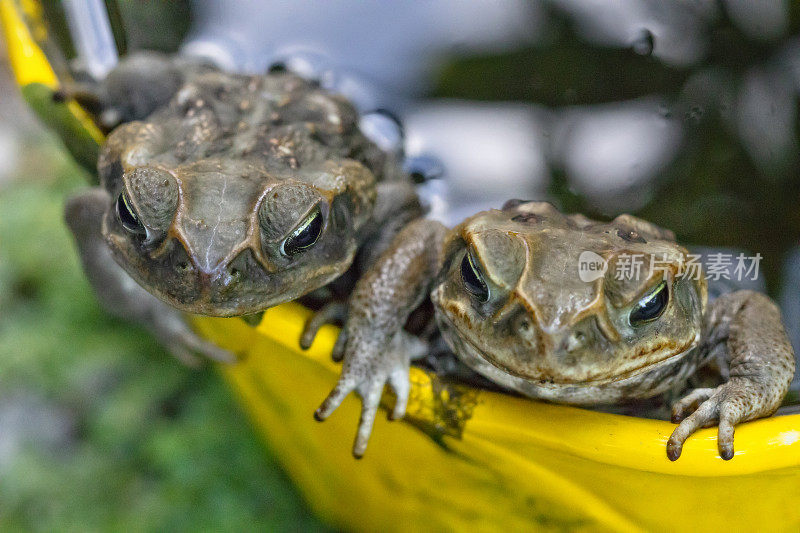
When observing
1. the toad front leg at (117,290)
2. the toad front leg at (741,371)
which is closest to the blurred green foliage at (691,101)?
the toad front leg at (741,371)

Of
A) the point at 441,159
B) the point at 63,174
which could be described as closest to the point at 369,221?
the point at 441,159

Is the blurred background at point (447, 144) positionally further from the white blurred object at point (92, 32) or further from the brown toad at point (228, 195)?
the brown toad at point (228, 195)

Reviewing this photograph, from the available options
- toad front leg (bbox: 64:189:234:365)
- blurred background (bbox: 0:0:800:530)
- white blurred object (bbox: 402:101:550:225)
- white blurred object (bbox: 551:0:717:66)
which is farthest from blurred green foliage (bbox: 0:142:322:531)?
white blurred object (bbox: 551:0:717:66)

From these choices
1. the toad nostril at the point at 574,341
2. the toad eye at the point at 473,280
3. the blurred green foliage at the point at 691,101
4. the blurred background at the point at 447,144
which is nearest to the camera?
the toad nostril at the point at 574,341

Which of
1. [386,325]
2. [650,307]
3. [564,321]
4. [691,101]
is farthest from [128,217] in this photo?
[691,101]

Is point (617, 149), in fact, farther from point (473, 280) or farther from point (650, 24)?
point (473, 280)

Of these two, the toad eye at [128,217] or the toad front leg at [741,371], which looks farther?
the toad eye at [128,217]

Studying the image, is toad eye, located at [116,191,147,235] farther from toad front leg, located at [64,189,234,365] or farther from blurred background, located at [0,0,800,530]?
blurred background, located at [0,0,800,530]

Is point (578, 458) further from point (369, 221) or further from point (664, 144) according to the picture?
point (664, 144)
